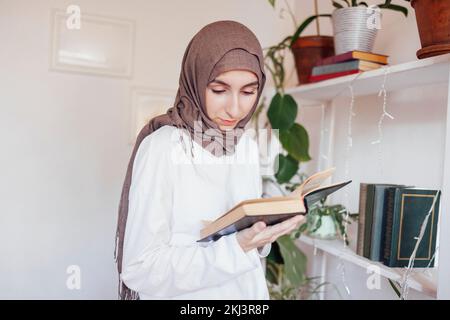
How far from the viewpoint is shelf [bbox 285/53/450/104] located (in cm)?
93

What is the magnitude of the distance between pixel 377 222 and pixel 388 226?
30mm

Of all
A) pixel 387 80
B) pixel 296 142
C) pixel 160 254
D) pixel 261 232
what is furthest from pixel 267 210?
pixel 296 142

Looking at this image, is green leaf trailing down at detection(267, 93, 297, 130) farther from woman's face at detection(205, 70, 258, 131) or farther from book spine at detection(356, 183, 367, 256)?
woman's face at detection(205, 70, 258, 131)

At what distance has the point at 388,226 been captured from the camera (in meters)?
1.06

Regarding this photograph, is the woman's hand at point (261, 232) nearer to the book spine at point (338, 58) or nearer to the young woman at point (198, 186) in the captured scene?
the young woman at point (198, 186)

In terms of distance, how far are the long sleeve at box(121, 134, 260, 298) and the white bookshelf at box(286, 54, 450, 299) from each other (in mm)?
415

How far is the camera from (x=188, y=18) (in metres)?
1.60

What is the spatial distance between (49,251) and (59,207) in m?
0.16

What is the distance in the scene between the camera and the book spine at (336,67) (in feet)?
3.84

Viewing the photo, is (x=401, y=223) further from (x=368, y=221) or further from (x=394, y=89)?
(x=394, y=89)

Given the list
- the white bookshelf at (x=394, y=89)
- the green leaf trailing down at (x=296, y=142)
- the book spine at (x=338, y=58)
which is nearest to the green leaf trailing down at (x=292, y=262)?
the white bookshelf at (x=394, y=89)

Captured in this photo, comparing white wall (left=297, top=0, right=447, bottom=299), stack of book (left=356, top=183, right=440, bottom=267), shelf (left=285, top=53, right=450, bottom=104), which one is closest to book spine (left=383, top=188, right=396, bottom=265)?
stack of book (left=356, top=183, right=440, bottom=267)
